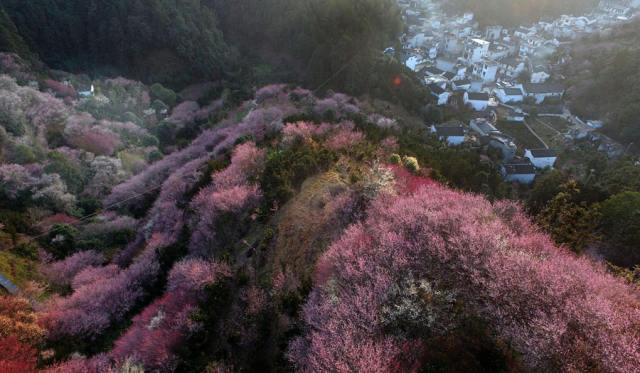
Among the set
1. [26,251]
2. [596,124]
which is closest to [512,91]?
[596,124]

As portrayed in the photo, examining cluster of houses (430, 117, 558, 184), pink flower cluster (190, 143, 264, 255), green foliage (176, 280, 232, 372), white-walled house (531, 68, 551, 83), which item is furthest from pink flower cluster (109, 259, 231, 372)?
white-walled house (531, 68, 551, 83)

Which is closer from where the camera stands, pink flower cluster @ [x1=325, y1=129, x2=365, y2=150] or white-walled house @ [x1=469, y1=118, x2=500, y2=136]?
pink flower cluster @ [x1=325, y1=129, x2=365, y2=150]

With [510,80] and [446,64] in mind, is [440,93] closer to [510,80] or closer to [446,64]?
[446,64]

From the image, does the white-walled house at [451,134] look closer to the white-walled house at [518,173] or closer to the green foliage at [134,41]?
the white-walled house at [518,173]

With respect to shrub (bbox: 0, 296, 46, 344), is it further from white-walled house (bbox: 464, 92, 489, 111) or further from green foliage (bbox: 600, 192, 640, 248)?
white-walled house (bbox: 464, 92, 489, 111)

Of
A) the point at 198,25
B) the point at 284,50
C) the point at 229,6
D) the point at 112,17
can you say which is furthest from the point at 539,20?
the point at 112,17
